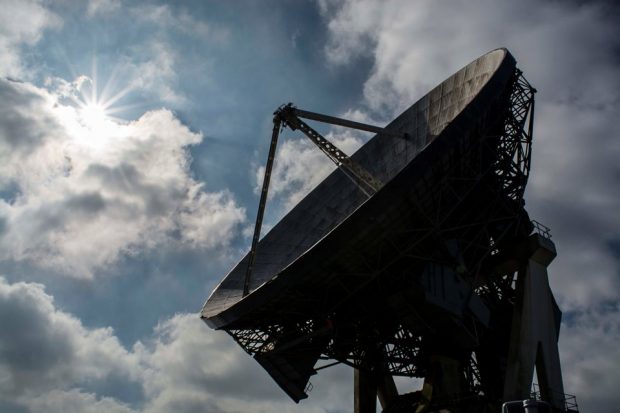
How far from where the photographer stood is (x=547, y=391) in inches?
1062

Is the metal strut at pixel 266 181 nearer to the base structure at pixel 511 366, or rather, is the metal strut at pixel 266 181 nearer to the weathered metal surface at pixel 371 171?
the weathered metal surface at pixel 371 171

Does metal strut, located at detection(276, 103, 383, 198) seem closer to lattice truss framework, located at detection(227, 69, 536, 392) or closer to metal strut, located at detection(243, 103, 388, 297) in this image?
metal strut, located at detection(243, 103, 388, 297)

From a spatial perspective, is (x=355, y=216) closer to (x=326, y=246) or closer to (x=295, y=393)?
(x=326, y=246)

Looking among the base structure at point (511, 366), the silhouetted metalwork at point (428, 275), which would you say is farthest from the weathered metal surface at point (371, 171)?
A: the base structure at point (511, 366)

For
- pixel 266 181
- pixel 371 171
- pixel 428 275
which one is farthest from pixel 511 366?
pixel 266 181

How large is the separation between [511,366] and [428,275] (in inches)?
221

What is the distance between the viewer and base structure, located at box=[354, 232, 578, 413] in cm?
2714

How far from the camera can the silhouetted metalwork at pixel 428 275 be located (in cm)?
2562

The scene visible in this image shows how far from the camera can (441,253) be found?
1090 inches

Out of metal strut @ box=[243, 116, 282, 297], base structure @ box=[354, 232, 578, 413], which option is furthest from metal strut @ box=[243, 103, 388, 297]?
base structure @ box=[354, 232, 578, 413]

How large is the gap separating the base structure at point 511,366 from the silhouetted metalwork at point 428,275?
62 millimetres

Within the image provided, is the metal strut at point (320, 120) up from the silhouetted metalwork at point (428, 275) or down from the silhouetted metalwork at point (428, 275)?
up

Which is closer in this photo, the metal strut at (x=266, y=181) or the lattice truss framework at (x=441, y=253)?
the lattice truss framework at (x=441, y=253)

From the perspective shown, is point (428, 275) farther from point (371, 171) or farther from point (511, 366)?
point (371, 171)
